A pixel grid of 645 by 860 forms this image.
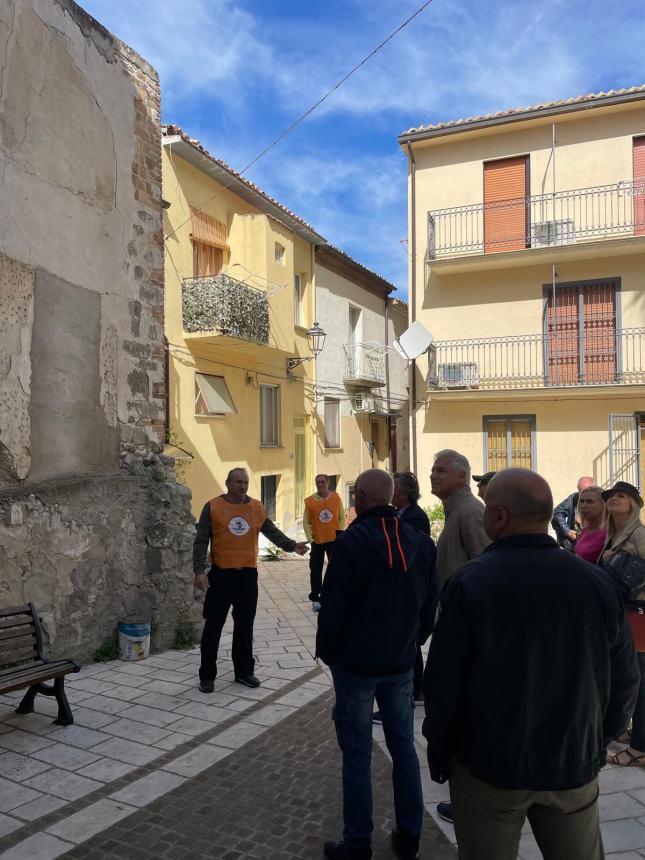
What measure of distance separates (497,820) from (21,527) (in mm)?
4549

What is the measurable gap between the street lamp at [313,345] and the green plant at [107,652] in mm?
12044

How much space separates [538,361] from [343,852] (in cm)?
1362

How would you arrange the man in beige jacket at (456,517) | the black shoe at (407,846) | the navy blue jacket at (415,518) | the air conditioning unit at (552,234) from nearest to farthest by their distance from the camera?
the black shoe at (407,846) → the man in beige jacket at (456,517) → the navy blue jacket at (415,518) → the air conditioning unit at (552,234)

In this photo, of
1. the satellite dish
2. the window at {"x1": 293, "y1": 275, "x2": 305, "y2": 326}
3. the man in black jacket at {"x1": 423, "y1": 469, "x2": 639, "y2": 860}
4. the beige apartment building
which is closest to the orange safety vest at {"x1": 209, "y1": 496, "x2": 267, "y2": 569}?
the man in black jacket at {"x1": 423, "y1": 469, "x2": 639, "y2": 860}

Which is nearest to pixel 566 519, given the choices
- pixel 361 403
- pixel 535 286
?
pixel 535 286

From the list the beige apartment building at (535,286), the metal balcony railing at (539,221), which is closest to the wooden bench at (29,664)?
the beige apartment building at (535,286)

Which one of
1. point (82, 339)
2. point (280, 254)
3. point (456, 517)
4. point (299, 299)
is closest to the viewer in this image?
point (456, 517)

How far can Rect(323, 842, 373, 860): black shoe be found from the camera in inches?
116

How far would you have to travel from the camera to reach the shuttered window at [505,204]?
50.9 ft

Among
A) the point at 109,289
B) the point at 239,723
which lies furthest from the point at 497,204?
the point at 239,723

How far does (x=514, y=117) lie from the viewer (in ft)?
49.5

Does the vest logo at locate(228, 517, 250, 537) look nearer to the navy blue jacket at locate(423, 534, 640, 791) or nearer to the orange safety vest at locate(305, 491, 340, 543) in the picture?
the orange safety vest at locate(305, 491, 340, 543)

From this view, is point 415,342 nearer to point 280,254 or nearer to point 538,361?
point 538,361

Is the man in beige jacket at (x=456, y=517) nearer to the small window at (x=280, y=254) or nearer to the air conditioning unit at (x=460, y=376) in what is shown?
the air conditioning unit at (x=460, y=376)
